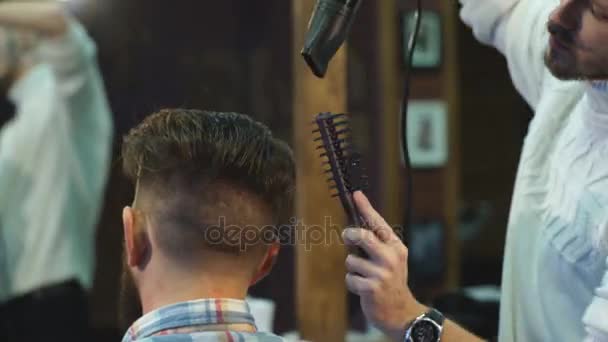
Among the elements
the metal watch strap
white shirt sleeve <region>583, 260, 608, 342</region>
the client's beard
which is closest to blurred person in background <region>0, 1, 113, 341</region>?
the client's beard

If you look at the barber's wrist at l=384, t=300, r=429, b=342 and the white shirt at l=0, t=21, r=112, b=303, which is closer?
the barber's wrist at l=384, t=300, r=429, b=342

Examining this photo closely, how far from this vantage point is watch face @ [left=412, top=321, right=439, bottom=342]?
3.14 feet

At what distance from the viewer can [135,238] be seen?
0.93 meters

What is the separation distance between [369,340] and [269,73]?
2.92 ft

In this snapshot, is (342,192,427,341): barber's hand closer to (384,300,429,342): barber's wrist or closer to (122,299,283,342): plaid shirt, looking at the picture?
(384,300,429,342): barber's wrist

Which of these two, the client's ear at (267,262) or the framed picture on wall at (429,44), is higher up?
the framed picture on wall at (429,44)

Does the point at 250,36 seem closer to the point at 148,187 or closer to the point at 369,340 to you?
the point at 369,340

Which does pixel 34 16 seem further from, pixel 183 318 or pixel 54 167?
A: pixel 183 318

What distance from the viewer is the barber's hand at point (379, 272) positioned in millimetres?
910

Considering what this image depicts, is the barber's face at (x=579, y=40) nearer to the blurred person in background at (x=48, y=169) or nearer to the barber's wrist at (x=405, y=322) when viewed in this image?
the barber's wrist at (x=405, y=322)

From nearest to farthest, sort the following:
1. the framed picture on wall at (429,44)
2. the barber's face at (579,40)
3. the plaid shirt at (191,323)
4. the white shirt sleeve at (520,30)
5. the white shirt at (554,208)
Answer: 1. the plaid shirt at (191,323)
2. the barber's face at (579,40)
3. the white shirt at (554,208)
4. the white shirt sleeve at (520,30)
5. the framed picture on wall at (429,44)

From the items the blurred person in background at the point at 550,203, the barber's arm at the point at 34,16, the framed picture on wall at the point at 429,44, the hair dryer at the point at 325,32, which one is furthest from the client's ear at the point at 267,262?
the framed picture on wall at the point at 429,44

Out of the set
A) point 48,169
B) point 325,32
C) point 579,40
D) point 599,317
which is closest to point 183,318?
point 325,32

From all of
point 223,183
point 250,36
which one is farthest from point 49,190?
point 223,183
